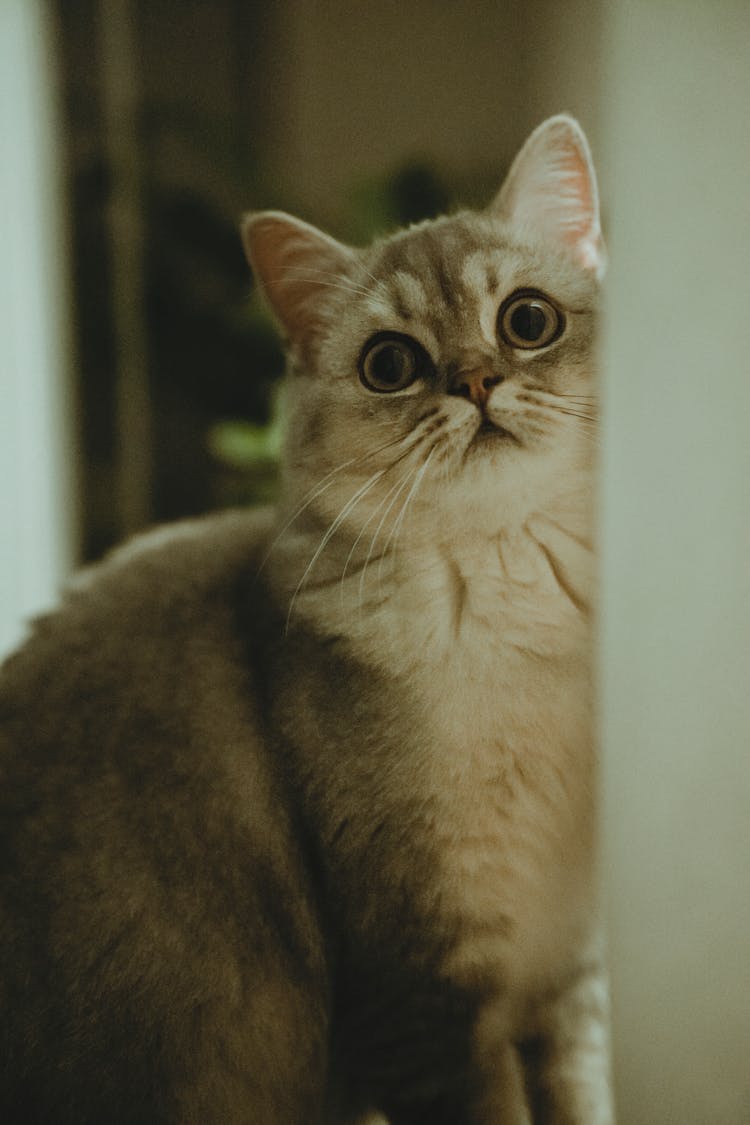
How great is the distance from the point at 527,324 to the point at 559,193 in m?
0.16

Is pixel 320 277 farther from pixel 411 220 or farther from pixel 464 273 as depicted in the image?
pixel 411 220

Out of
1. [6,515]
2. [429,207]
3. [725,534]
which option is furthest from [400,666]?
[6,515]

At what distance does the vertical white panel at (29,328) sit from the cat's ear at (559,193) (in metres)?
1.46

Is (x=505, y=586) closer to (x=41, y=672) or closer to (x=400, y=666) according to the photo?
(x=400, y=666)

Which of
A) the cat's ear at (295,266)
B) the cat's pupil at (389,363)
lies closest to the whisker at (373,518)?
the cat's pupil at (389,363)

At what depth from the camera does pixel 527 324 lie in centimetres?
90

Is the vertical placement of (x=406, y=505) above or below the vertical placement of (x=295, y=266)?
below

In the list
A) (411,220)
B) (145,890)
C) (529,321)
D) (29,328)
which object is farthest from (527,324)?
(29,328)

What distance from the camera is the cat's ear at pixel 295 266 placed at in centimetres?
98

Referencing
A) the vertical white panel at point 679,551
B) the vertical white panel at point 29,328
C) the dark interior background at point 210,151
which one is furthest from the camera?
the dark interior background at point 210,151

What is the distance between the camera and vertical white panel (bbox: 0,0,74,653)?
2.09 meters

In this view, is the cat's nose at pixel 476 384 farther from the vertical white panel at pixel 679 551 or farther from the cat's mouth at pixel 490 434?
the vertical white panel at pixel 679 551

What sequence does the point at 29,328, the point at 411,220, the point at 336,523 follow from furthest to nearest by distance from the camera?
the point at 29,328 < the point at 411,220 < the point at 336,523

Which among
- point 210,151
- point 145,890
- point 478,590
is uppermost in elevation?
point 210,151
